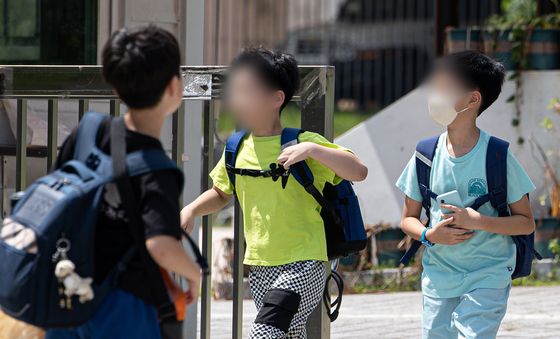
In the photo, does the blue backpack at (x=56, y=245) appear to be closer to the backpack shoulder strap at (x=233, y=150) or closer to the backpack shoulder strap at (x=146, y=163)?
the backpack shoulder strap at (x=146, y=163)

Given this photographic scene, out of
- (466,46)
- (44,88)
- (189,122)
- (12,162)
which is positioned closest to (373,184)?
(466,46)

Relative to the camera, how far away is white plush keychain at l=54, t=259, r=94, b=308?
11.1 ft

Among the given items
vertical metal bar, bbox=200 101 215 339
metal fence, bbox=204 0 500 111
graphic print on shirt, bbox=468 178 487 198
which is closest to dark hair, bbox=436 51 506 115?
graphic print on shirt, bbox=468 178 487 198

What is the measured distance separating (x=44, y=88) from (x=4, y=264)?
1.81 meters

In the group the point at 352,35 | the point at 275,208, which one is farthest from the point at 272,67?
the point at 352,35

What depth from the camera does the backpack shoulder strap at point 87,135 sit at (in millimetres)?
3600

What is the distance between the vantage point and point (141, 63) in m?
3.51

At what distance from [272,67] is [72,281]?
159 centimetres

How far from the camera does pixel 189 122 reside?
644cm

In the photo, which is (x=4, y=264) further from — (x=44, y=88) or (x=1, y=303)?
(x=44, y=88)

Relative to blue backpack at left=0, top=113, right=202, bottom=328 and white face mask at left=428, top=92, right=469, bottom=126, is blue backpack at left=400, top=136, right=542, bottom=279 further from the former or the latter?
blue backpack at left=0, top=113, right=202, bottom=328

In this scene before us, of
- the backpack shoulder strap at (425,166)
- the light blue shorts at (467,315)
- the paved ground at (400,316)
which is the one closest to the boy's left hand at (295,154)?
the backpack shoulder strap at (425,166)

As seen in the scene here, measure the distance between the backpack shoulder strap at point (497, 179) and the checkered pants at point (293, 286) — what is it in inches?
29.1

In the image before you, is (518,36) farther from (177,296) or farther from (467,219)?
(177,296)
